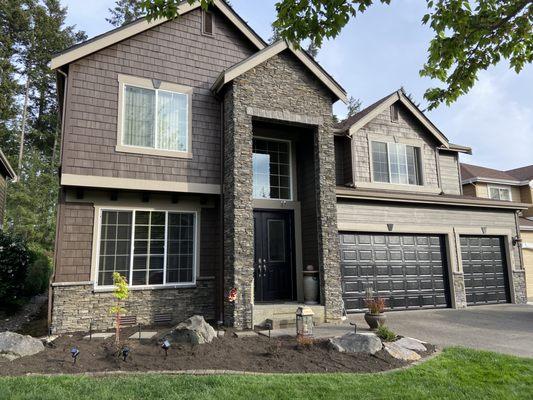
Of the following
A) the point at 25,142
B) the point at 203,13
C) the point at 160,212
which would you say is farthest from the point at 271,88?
the point at 25,142

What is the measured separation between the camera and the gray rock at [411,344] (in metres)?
7.28

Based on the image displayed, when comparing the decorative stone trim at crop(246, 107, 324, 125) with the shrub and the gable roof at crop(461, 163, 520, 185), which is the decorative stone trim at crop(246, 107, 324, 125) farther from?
the gable roof at crop(461, 163, 520, 185)

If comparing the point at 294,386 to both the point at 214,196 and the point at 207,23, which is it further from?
the point at 207,23

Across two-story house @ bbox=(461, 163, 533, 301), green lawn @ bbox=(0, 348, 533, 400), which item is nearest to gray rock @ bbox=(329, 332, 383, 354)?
green lawn @ bbox=(0, 348, 533, 400)

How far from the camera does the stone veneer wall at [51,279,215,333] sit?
29.4ft

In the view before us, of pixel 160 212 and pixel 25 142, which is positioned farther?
pixel 25 142

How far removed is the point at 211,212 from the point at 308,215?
8.96 ft

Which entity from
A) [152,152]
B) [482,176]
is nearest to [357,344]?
[152,152]

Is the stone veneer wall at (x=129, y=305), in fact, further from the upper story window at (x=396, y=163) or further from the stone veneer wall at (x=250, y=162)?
the upper story window at (x=396, y=163)

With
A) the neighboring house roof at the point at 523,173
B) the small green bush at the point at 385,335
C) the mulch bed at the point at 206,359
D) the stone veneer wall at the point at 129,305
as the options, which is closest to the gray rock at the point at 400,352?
the mulch bed at the point at 206,359

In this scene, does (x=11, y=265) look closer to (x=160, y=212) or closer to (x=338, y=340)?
(x=160, y=212)

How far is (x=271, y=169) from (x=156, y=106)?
12.4 feet

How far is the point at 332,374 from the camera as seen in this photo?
583 cm

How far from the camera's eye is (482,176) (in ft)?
71.0
